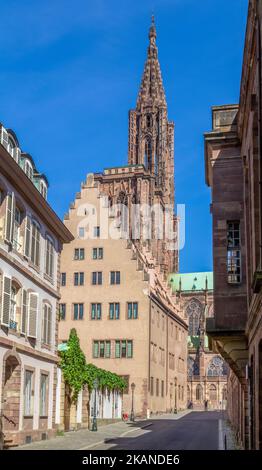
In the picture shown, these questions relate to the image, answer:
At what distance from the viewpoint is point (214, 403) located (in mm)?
126312

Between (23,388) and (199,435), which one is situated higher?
(23,388)

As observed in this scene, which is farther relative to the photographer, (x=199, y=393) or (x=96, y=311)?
(x=199, y=393)

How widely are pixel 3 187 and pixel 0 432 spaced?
9.79 meters

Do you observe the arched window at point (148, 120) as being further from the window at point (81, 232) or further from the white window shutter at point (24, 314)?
the white window shutter at point (24, 314)

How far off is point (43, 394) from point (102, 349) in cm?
3007

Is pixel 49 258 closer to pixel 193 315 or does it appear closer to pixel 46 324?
pixel 46 324

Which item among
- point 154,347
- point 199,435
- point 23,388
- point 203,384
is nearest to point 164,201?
point 203,384

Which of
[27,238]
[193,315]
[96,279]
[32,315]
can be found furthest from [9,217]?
[193,315]

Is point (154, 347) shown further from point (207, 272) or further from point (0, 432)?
point (207, 272)

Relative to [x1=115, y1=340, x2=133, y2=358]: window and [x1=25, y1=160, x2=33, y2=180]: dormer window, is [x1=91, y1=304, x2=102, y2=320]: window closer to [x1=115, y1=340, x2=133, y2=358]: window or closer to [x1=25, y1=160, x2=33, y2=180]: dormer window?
[x1=115, y1=340, x2=133, y2=358]: window

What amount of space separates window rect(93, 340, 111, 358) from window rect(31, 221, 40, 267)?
31.6m

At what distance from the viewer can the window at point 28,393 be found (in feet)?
106

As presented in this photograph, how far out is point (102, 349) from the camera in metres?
65.6

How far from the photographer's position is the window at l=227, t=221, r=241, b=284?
24.3m
